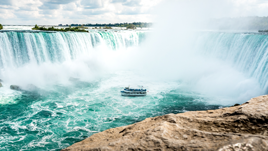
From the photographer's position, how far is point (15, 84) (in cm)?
1814

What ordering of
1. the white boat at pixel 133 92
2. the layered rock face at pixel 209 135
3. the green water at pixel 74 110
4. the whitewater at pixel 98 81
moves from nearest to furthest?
the layered rock face at pixel 209 135 → the green water at pixel 74 110 → the whitewater at pixel 98 81 → the white boat at pixel 133 92

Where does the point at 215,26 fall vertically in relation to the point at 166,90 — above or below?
above

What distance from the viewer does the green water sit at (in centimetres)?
→ 1046

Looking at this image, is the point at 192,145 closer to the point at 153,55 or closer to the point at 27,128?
the point at 27,128

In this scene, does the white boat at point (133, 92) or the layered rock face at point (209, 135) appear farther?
the white boat at point (133, 92)

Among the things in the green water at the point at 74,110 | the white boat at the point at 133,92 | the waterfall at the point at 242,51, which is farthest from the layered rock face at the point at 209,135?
the waterfall at the point at 242,51

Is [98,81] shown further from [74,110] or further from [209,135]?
[209,135]

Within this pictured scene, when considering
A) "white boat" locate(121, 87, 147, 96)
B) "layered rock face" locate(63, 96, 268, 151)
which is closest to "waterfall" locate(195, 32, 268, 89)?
"white boat" locate(121, 87, 147, 96)

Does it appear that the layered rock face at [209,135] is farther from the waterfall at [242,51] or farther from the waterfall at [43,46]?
the waterfall at [43,46]

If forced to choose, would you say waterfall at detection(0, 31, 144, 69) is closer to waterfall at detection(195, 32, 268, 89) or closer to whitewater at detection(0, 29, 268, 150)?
whitewater at detection(0, 29, 268, 150)

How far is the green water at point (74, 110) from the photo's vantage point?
1046 cm

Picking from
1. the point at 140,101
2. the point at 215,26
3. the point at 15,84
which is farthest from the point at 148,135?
the point at 215,26

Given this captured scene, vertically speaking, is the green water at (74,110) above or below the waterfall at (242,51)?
below

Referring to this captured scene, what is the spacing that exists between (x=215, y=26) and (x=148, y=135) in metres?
58.0
